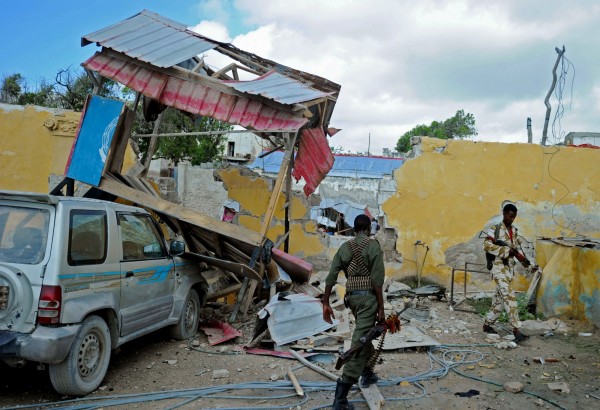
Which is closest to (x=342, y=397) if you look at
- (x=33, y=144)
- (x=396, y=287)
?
(x=396, y=287)

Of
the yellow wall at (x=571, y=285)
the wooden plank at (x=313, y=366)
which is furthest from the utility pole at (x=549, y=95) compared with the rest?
the wooden plank at (x=313, y=366)

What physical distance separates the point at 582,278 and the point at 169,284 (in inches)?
228

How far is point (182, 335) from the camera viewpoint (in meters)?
6.26

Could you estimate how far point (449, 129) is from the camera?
49094 mm

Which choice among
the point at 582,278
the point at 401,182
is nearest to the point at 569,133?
the point at 401,182

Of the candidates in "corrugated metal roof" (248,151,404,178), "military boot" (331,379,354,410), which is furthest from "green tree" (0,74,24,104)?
"military boot" (331,379,354,410)

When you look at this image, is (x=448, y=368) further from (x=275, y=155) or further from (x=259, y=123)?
(x=275, y=155)

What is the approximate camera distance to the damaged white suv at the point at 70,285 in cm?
387

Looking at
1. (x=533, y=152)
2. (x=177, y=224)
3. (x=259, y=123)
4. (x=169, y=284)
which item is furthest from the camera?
(x=533, y=152)

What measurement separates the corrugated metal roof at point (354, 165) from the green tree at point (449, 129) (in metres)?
11.6

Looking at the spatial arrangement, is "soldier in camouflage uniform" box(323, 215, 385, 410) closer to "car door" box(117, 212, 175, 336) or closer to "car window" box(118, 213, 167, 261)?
"car door" box(117, 212, 175, 336)

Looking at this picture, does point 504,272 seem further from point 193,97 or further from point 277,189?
point 193,97

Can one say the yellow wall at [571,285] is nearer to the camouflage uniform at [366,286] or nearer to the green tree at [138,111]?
the camouflage uniform at [366,286]

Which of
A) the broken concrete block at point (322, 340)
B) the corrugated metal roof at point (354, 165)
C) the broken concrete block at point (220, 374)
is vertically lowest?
the broken concrete block at point (220, 374)
